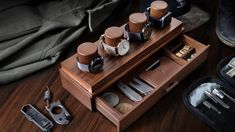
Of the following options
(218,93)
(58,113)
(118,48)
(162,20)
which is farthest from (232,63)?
(58,113)

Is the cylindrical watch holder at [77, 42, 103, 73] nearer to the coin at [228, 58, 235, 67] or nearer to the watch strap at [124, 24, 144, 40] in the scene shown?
the watch strap at [124, 24, 144, 40]

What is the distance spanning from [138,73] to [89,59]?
0.52ft

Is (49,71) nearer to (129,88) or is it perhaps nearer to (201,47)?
(129,88)

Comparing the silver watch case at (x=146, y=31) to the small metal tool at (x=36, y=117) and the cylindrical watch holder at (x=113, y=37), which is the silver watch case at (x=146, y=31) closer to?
the cylindrical watch holder at (x=113, y=37)

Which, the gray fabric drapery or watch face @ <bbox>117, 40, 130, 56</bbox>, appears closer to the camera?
watch face @ <bbox>117, 40, 130, 56</bbox>

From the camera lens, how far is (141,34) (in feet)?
2.38

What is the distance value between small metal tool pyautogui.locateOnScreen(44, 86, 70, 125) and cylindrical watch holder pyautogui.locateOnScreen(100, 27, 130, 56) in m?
0.17

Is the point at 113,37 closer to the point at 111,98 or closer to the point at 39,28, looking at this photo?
the point at 111,98

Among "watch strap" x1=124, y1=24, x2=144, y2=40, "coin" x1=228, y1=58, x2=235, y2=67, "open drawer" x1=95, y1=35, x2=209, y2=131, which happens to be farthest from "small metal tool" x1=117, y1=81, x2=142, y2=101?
"coin" x1=228, y1=58, x2=235, y2=67

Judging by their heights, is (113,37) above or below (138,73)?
above

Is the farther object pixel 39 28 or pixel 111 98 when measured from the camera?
pixel 39 28

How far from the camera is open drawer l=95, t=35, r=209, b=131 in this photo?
66cm

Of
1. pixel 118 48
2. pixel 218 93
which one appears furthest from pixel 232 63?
pixel 118 48

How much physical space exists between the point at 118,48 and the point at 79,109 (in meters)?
0.18
